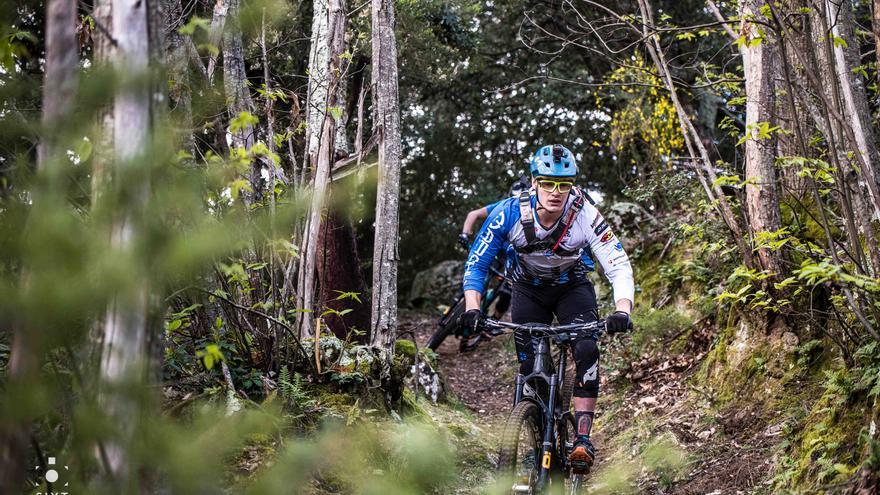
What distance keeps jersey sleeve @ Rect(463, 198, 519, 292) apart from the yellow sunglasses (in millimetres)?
328

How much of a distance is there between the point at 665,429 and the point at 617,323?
2710 millimetres

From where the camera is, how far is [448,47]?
13859 mm

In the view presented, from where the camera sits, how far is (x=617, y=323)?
425 centimetres

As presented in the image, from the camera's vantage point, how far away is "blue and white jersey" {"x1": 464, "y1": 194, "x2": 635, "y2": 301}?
491cm

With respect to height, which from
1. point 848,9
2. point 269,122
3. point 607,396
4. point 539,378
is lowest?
point 607,396

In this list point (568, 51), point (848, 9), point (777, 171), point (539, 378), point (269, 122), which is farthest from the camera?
point (568, 51)

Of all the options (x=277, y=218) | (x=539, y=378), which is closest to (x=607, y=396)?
(x=539, y=378)

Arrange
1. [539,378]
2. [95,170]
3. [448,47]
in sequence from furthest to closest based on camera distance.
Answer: [448,47] < [539,378] < [95,170]

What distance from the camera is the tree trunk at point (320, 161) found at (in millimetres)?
5336

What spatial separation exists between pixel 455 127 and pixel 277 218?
14.5m

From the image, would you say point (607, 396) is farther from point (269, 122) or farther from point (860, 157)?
point (269, 122)

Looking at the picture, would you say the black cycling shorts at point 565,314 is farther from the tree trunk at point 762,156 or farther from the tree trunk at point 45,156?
the tree trunk at point 45,156

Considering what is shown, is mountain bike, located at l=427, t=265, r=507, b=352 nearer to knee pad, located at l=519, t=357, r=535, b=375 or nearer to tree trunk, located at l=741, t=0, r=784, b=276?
tree trunk, located at l=741, t=0, r=784, b=276

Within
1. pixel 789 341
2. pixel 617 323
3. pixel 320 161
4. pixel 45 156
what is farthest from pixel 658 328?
pixel 45 156
